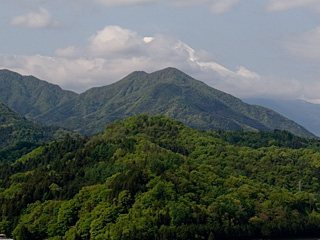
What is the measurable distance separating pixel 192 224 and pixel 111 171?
3414 centimetres

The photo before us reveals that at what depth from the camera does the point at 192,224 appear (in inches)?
5153

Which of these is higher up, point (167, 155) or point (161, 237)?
point (167, 155)

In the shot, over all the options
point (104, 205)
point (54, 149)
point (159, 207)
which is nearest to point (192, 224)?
point (159, 207)

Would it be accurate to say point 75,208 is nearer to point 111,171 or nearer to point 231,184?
point 111,171

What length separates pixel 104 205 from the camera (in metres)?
132

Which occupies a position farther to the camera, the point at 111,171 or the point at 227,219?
the point at 111,171

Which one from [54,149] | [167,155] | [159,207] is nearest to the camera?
[159,207]

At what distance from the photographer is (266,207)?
151 m

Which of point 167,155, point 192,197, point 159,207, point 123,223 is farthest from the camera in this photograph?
point 167,155

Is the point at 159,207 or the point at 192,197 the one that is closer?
the point at 159,207

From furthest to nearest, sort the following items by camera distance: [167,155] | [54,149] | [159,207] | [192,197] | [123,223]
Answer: [54,149], [167,155], [192,197], [159,207], [123,223]

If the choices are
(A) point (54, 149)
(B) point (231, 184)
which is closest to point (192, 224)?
(B) point (231, 184)

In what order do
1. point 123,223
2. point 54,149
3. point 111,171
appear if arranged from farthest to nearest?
point 54,149, point 111,171, point 123,223

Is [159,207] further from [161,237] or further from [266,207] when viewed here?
[266,207]
